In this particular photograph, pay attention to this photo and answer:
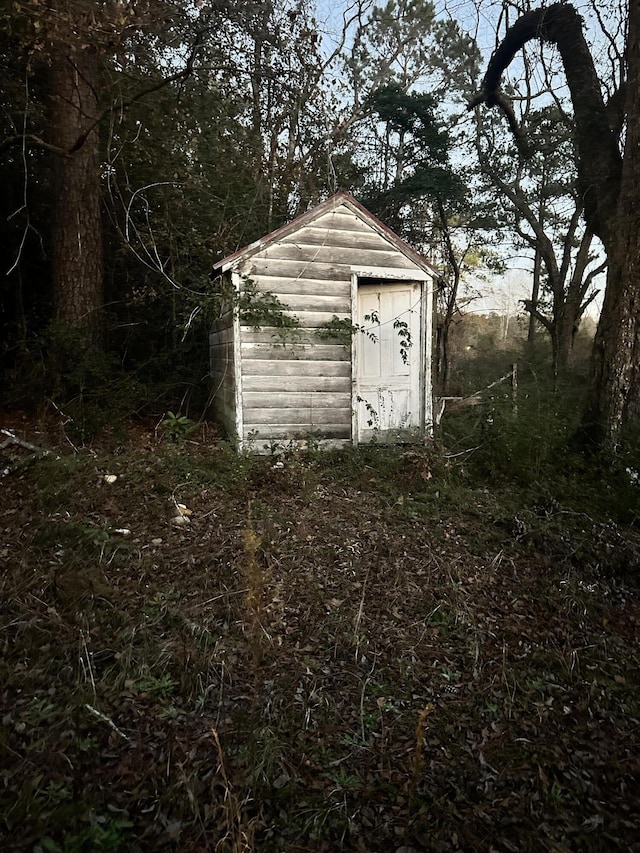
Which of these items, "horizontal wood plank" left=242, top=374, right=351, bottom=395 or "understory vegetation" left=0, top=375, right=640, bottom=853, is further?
"horizontal wood plank" left=242, top=374, right=351, bottom=395

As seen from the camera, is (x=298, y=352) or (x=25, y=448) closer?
(x=25, y=448)

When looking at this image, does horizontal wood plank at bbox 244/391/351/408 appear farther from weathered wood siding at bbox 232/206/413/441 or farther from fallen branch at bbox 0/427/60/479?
fallen branch at bbox 0/427/60/479

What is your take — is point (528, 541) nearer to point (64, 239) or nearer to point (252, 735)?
point (252, 735)

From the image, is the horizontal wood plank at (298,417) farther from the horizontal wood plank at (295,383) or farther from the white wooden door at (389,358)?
the white wooden door at (389,358)

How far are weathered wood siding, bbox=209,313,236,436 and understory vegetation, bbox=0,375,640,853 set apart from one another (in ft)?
4.57

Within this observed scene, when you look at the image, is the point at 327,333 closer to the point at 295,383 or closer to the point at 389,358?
the point at 295,383

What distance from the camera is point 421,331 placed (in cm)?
736

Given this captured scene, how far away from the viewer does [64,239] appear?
7.16 meters

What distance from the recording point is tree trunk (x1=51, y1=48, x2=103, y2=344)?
6.95 metres

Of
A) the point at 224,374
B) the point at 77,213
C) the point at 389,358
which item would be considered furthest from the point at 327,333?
the point at 77,213

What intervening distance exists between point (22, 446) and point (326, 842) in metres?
4.99

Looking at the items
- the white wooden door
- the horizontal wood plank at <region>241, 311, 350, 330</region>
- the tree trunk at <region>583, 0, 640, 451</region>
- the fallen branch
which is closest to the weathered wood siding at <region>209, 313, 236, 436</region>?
the horizontal wood plank at <region>241, 311, 350, 330</region>

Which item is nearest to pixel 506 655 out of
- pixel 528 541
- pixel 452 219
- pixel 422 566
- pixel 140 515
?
pixel 422 566

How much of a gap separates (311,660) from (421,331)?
540 centimetres
